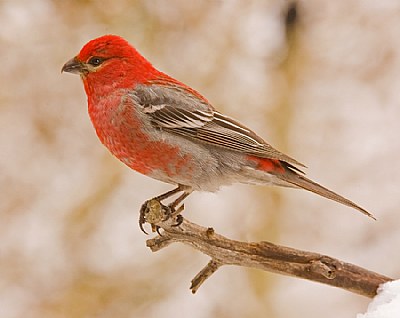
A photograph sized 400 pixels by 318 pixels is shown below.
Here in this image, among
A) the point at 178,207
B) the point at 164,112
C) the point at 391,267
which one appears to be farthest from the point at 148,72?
the point at 391,267

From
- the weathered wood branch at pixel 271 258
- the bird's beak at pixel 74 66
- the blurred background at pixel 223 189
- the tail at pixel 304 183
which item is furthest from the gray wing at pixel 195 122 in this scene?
the blurred background at pixel 223 189

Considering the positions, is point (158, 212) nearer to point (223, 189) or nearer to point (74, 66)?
point (74, 66)

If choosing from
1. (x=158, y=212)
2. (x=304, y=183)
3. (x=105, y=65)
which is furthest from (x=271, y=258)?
(x=105, y=65)

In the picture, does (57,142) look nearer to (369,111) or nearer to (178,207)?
(178,207)

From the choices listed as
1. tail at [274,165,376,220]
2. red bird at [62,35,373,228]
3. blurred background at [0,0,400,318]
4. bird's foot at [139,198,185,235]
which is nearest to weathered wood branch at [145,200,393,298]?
bird's foot at [139,198,185,235]

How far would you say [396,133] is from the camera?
5.00 meters

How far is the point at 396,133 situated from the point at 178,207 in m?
2.16

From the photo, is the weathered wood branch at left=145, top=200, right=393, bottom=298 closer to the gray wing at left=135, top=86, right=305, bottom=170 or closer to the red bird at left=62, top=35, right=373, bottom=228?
the red bird at left=62, top=35, right=373, bottom=228

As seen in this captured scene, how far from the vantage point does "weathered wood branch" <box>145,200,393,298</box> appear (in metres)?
3.31

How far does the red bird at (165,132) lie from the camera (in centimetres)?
324

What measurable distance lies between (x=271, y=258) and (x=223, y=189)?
1613mm

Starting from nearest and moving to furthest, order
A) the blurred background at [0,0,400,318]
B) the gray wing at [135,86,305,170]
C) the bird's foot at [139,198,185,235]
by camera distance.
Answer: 1. the bird's foot at [139,198,185,235]
2. the gray wing at [135,86,305,170]
3. the blurred background at [0,0,400,318]

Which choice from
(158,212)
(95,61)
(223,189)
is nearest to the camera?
(158,212)

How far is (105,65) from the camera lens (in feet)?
11.0
